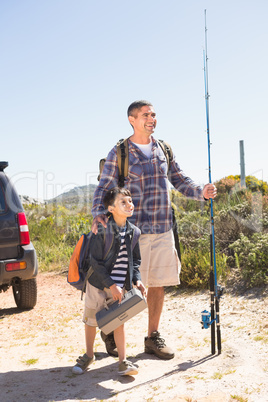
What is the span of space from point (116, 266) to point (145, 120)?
4.28ft

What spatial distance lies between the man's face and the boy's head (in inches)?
26.3

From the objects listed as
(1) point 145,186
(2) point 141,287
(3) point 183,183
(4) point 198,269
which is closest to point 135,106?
(1) point 145,186

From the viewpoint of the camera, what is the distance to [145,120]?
3.93 m

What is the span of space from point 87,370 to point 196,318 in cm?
200

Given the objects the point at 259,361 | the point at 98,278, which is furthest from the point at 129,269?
the point at 259,361

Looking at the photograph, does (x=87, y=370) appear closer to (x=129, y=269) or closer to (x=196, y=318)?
(x=129, y=269)

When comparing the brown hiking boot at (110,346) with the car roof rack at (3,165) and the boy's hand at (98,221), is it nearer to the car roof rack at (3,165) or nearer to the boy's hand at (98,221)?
the boy's hand at (98,221)

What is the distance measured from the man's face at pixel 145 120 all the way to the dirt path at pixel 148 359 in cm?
202

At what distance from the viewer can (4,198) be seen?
539 centimetres

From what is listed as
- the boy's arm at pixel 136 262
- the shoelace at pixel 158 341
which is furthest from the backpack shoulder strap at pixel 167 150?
the shoelace at pixel 158 341

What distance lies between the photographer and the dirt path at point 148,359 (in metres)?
3.22

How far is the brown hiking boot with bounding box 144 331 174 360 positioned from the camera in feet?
12.9

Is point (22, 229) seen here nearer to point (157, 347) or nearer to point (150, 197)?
point (150, 197)

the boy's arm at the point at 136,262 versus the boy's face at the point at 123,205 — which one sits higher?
the boy's face at the point at 123,205
